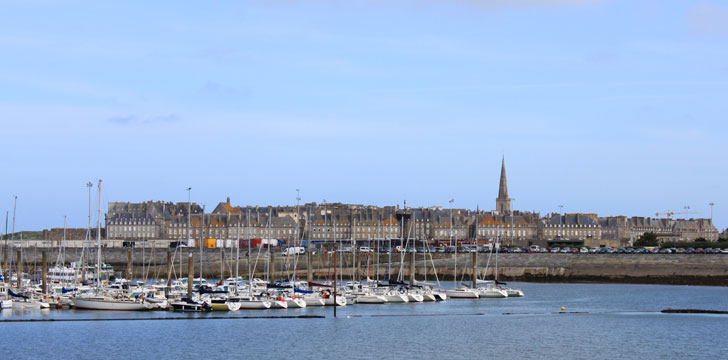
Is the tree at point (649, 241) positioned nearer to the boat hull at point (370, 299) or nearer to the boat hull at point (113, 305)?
the boat hull at point (370, 299)

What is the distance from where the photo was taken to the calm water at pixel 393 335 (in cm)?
4072

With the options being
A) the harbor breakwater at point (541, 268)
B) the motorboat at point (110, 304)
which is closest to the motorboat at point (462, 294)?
the harbor breakwater at point (541, 268)

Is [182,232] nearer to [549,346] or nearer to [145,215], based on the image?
[145,215]

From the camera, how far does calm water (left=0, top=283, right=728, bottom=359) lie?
40.7 m

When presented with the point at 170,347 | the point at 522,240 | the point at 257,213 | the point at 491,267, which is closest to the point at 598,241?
the point at 522,240

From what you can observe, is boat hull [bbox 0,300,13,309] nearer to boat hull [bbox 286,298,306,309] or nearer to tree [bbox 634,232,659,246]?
boat hull [bbox 286,298,306,309]

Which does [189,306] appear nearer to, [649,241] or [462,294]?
[462,294]

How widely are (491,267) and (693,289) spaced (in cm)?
2240

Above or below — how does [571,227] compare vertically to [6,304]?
above

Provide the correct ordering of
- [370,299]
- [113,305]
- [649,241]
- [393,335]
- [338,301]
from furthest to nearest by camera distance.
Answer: [649,241]
[370,299]
[338,301]
[113,305]
[393,335]

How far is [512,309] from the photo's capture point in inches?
2461

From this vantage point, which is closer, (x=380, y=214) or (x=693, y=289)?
(x=693, y=289)

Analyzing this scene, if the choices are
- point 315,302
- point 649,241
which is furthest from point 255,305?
point 649,241

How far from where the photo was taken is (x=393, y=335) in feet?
154
